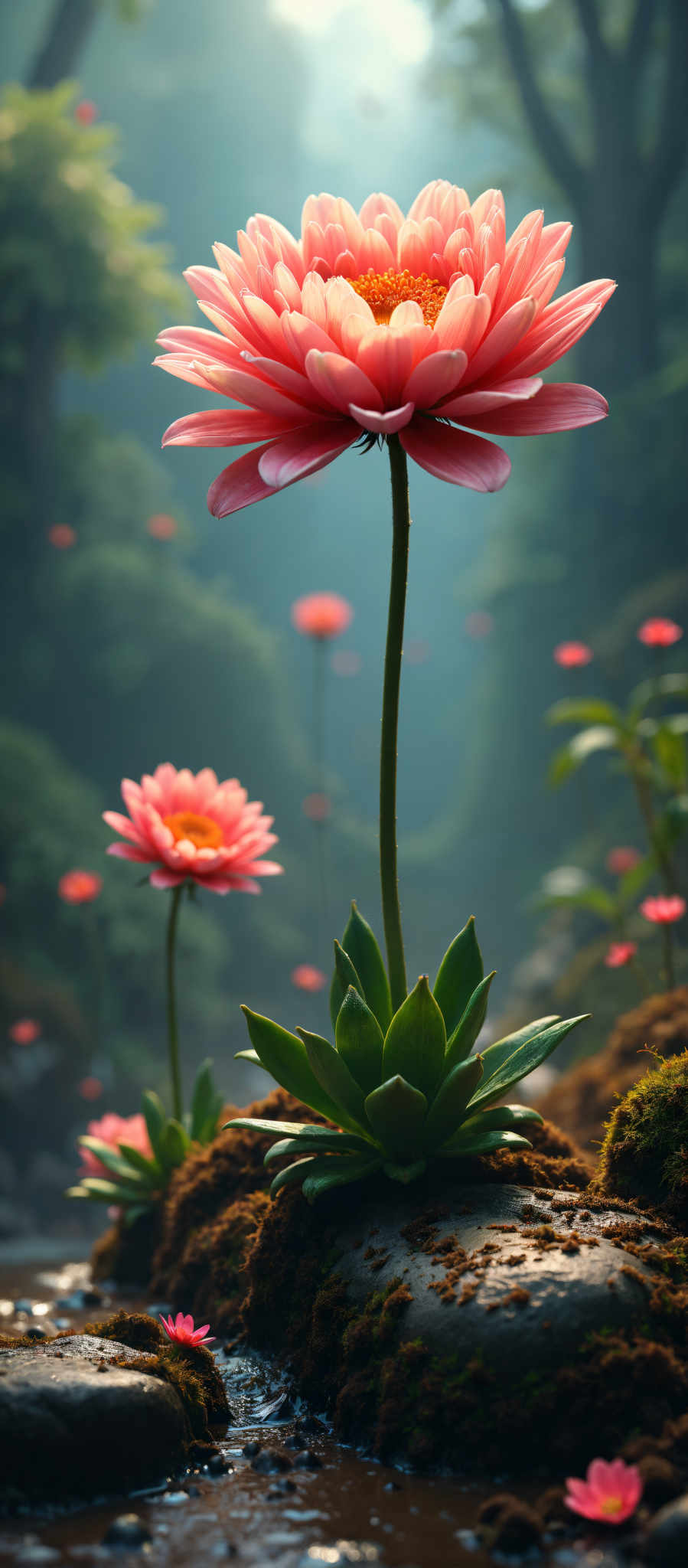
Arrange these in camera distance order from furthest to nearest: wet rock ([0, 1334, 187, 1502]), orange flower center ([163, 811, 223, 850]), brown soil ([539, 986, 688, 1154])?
brown soil ([539, 986, 688, 1154])
orange flower center ([163, 811, 223, 850])
wet rock ([0, 1334, 187, 1502])

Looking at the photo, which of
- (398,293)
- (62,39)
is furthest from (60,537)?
(398,293)

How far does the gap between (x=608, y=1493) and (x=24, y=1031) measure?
4.68m

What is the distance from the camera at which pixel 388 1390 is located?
4.25 feet

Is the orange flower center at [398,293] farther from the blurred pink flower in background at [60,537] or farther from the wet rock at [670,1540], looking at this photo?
the blurred pink flower in background at [60,537]

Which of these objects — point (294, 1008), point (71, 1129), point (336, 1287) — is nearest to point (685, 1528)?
point (336, 1287)

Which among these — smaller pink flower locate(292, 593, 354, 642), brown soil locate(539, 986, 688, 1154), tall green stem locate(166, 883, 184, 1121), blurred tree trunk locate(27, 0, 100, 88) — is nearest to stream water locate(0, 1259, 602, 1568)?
tall green stem locate(166, 883, 184, 1121)

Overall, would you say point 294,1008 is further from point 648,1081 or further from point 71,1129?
point 648,1081

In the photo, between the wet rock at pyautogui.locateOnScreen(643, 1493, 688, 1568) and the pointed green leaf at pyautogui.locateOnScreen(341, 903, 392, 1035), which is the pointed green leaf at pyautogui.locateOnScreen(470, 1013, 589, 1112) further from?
the wet rock at pyautogui.locateOnScreen(643, 1493, 688, 1568)

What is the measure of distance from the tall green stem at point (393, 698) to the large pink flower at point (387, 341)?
0.09 m

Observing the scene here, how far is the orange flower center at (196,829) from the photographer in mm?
2244

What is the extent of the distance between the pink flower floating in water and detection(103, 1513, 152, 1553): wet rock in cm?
119

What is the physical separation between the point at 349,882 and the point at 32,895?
19.4 ft

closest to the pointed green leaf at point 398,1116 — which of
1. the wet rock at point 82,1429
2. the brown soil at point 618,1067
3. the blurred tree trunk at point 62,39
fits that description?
the wet rock at point 82,1429

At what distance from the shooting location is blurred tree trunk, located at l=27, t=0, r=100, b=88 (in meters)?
10.0
